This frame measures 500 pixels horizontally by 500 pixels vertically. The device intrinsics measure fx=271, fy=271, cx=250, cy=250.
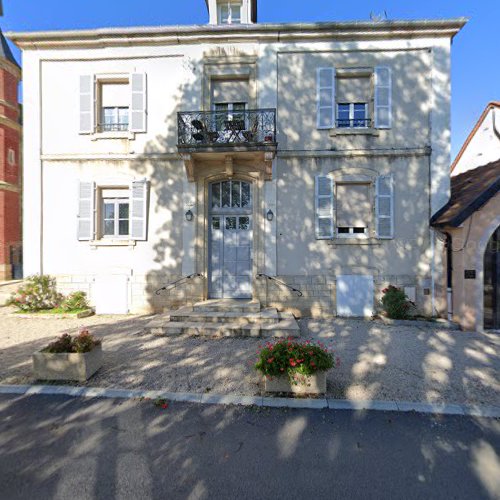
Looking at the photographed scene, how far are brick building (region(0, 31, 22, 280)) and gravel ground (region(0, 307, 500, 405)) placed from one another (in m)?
9.83

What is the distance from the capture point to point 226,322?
250 inches

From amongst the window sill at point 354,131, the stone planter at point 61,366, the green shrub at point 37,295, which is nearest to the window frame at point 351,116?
the window sill at point 354,131

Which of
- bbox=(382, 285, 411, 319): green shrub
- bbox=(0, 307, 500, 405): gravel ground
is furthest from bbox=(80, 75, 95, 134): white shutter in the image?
bbox=(382, 285, 411, 319): green shrub

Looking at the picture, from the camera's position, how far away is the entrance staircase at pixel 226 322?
5871 mm

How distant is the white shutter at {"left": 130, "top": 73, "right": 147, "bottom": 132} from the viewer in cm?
775

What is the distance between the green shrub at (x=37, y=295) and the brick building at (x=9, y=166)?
8557 mm

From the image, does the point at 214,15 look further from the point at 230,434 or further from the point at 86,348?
the point at 230,434

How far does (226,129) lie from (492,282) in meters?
7.67

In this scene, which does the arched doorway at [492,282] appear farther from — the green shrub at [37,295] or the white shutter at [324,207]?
the green shrub at [37,295]

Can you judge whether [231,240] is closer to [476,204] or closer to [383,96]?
[383,96]

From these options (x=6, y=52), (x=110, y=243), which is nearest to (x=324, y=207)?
(x=110, y=243)

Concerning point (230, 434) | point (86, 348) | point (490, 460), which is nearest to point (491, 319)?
point (490, 460)

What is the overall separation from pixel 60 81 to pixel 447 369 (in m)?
11.8

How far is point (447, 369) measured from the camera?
172 inches
